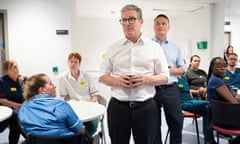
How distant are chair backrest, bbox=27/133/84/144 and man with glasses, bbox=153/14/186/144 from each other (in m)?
0.91

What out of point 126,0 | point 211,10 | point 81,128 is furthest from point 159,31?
point 211,10

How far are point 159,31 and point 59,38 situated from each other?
8.32 feet

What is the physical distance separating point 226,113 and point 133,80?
1313mm

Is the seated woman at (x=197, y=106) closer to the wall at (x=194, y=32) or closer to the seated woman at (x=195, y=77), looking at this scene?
the seated woman at (x=195, y=77)

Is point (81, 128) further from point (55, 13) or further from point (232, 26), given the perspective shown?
point (232, 26)

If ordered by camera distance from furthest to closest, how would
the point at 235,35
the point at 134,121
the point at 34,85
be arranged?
the point at 235,35 → the point at 34,85 → the point at 134,121

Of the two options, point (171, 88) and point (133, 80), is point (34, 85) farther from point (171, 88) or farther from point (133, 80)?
point (171, 88)

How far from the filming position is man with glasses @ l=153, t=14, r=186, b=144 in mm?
2088

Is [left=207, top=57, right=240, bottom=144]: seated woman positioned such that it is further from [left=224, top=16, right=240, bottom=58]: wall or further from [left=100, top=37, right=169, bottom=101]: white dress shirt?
[left=224, top=16, right=240, bottom=58]: wall

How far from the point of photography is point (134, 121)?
1497 millimetres

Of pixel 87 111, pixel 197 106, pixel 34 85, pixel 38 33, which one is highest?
pixel 38 33


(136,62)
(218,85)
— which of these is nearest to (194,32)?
(218,85)

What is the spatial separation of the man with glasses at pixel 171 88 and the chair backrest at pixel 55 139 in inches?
35.6

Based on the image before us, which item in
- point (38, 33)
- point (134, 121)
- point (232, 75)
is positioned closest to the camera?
point (134, 121)
